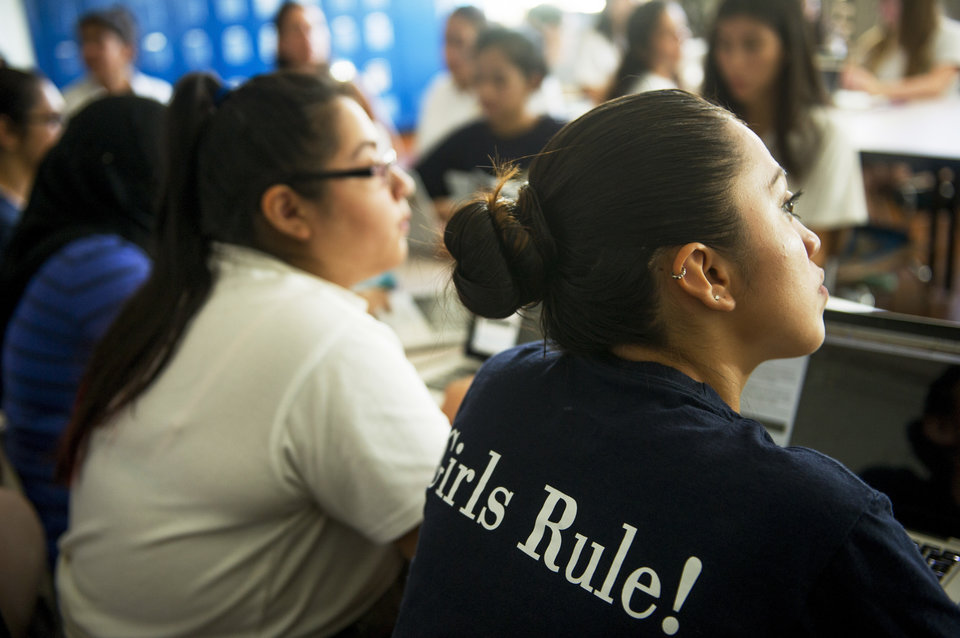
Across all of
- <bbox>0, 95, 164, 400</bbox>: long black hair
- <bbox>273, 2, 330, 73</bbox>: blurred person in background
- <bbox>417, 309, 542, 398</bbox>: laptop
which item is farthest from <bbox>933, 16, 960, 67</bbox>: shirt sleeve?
<bbox>0, 95, 164, 400</bbox>: long black hair

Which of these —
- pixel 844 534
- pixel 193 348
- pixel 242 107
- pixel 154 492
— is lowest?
pixel 154 492

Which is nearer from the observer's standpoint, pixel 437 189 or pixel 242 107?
pixel 242 107

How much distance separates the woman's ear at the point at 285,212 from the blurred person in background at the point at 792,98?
139 centimetres

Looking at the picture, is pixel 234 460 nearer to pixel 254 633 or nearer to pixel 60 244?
pixel 254 633

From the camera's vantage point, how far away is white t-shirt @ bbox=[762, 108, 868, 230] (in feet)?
6.66

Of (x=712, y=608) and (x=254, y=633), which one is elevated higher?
(x=712, y=608)

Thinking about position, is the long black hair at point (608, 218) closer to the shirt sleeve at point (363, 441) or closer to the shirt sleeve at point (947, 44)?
the shirt sleeve at point (363, 441)

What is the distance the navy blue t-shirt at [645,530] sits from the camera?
0.53m

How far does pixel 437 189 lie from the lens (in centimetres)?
284

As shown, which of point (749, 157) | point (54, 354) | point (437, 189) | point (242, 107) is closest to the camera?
point (749, 157)

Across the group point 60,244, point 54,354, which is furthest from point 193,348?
point 60,244

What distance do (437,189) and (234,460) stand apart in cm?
204

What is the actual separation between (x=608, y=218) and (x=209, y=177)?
738mm

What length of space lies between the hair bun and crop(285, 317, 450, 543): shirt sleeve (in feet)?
0.85
